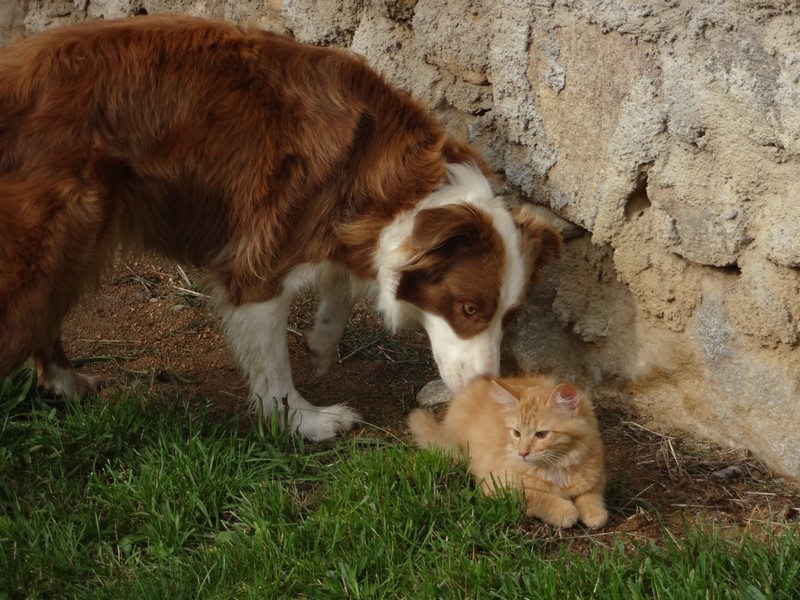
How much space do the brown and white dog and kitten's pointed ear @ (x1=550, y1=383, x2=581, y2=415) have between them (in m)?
0.72

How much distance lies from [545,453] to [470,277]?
3.21 feet

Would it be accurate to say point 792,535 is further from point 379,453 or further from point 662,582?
point 379,453

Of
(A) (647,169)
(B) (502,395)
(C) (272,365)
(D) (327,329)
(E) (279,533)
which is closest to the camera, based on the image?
(E) (279,533)

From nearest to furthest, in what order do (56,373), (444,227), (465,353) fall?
1. (444,227)
2. (465,353)
3. (56,373)

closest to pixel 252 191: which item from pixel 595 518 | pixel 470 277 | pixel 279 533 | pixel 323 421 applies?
pixel 470 277

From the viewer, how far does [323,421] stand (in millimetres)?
4734

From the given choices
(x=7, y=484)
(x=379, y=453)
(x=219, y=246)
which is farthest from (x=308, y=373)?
(x=7, y=484)

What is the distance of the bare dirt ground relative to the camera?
390 centimetres

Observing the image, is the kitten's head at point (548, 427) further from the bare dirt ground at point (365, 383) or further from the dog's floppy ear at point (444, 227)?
the dog's floppy ear at point (444, 227)

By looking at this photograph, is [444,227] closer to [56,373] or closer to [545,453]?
[545,453]

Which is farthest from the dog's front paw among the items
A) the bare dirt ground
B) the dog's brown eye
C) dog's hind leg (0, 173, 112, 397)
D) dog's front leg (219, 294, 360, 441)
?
dog's hind leg (0, 173, 112, 397)

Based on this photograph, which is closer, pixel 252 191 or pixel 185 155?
pixel 185 155

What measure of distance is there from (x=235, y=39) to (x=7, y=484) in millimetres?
2184

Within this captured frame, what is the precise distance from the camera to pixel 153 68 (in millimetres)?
4188
